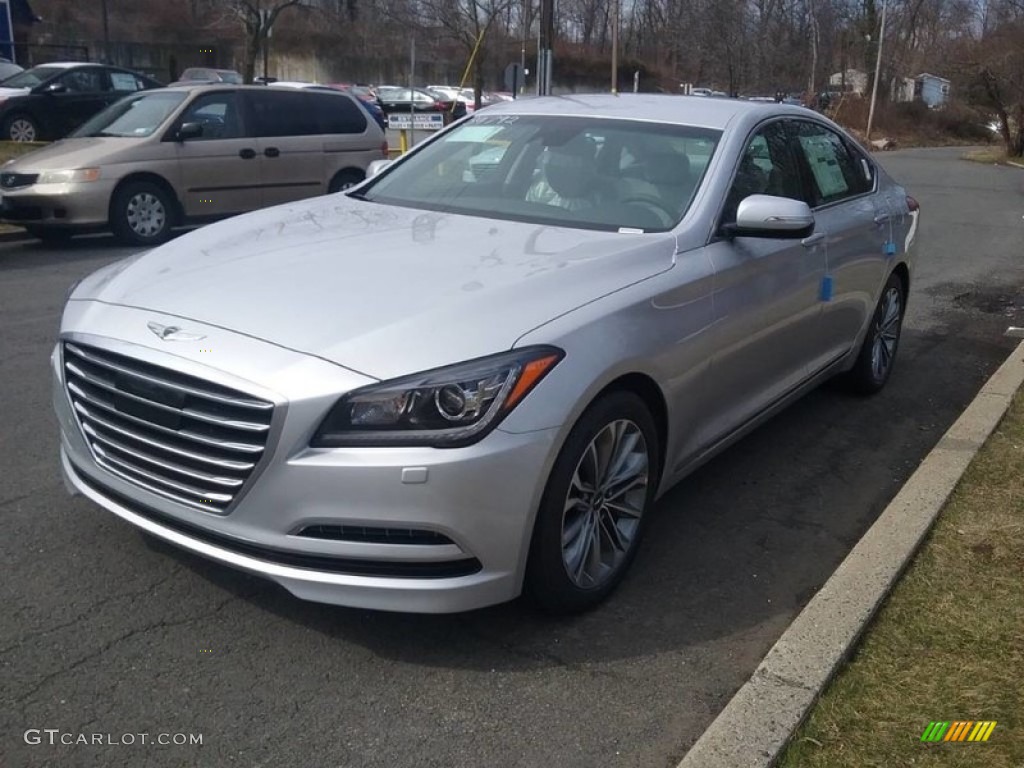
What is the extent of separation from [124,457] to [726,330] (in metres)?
2.28

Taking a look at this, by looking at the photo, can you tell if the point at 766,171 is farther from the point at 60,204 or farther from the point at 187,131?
the point at 60,204

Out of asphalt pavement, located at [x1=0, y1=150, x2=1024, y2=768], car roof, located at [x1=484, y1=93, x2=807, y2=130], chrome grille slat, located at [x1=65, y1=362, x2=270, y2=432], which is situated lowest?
asphalt pavement, located at [x1=0, y1=150, x2=1024, y2=768]

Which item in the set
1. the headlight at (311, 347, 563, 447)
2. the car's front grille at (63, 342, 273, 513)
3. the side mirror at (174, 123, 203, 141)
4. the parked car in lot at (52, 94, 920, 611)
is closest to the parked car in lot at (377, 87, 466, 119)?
the side mirror at (174, 123, 203, 141)

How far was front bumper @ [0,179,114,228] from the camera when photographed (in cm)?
1081

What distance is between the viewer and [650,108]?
196 inches

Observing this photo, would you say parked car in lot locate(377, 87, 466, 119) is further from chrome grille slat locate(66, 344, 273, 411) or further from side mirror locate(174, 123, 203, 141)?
chrome grille slat locate(66, 344, 273, 411)

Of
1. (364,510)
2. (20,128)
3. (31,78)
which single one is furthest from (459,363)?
(31,78)

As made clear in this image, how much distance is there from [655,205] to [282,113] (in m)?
8.86

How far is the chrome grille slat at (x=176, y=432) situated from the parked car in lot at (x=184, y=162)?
8.15 m

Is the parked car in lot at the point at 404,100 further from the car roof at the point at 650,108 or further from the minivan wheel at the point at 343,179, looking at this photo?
Result: the car roof at the point at 650,108

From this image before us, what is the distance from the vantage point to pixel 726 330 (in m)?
4.21

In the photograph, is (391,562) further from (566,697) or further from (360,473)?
(566,697)

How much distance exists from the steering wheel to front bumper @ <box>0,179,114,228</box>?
320 inches

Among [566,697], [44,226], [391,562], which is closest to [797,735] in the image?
[566,697]
